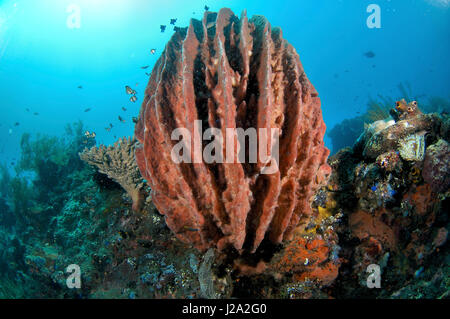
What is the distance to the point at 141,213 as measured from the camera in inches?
129

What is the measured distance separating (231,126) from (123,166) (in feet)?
8.77

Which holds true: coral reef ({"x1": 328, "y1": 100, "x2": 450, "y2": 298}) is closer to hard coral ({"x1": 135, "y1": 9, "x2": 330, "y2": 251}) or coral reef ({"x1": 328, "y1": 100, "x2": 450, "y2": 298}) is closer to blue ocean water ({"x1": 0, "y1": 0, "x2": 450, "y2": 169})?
hard coral ({"x1": 135, "y1": 9, "x2": 330, "y2": 251})

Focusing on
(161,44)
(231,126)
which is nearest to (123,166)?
(231,126)

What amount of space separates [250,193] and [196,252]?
104 cm

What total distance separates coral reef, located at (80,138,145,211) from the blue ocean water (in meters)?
73.1

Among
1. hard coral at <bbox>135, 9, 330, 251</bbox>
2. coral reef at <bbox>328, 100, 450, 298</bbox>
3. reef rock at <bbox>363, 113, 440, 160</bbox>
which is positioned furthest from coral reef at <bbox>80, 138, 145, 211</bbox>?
reef rock at <bbox>363, 113, 440, 160</bbox>

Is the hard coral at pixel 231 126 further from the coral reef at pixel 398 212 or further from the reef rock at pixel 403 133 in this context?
the reef rock at pixel 403 133

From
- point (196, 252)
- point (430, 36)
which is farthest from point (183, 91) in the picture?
point (430, 36)

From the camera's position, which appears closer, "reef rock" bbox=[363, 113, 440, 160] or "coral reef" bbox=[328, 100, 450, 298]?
"coral reef" bbox=[328, 100, 450, 298]

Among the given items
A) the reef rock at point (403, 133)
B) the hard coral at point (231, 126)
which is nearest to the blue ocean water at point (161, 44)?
the reef rock at point (403, 133)

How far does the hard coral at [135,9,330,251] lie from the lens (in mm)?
1870

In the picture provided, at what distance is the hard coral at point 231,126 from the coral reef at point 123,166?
1512mm

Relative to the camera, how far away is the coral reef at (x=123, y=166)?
351cm
